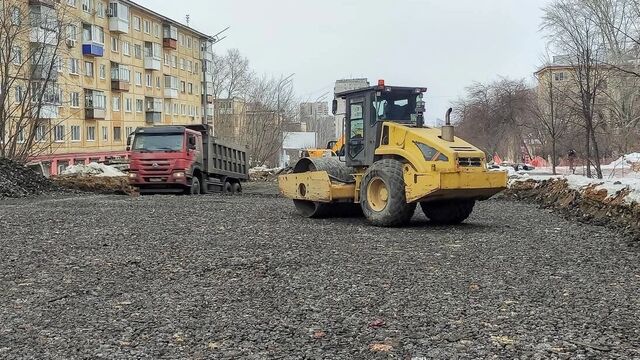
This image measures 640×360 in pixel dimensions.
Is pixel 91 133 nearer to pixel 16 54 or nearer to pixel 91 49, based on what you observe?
pixel 91 49

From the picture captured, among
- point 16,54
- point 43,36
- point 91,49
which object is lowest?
point 16,54

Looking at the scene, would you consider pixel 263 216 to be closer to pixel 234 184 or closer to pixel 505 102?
pixel 234 184

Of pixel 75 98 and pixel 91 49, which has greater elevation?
pixel 91 49

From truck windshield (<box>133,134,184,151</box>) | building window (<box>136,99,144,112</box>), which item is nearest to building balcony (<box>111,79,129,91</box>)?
building window (<box>136,99,144,112</box>)

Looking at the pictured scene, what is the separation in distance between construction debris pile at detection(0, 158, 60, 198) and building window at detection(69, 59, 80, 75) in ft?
96.8

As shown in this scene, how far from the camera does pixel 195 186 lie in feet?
64.9

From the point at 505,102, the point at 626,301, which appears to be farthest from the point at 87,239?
the point at 505,102

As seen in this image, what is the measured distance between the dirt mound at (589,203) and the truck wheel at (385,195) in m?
3.51

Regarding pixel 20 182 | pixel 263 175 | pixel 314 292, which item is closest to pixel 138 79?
pixel 263 175

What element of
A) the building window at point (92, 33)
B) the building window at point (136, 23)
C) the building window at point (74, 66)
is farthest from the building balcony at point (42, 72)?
the building window at point (136, 23)

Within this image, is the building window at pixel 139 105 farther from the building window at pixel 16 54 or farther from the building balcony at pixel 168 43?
the building window at pixel 16 54

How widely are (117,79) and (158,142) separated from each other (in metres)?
36.3

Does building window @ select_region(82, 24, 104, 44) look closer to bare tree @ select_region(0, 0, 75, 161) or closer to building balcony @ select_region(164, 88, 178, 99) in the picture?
building balcony @ select_region(164, 88, 178, 99)

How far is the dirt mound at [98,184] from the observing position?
65.5 feet
